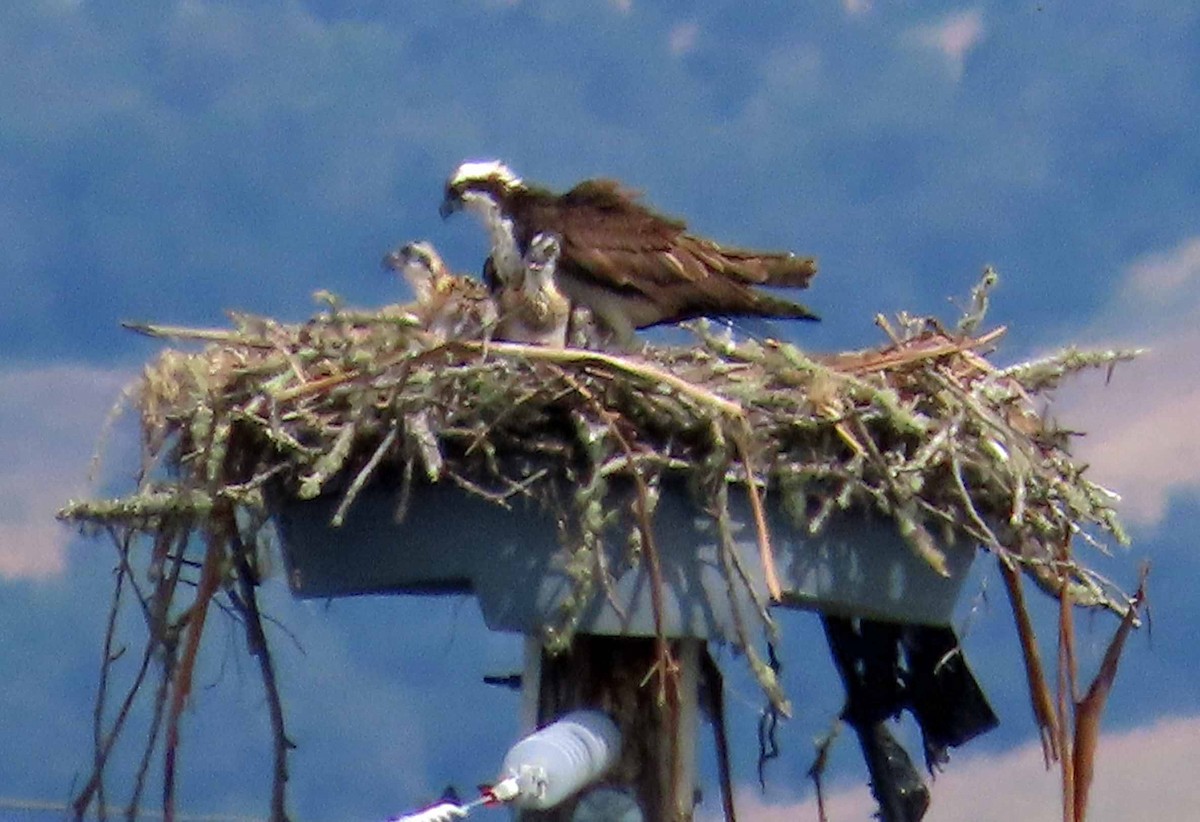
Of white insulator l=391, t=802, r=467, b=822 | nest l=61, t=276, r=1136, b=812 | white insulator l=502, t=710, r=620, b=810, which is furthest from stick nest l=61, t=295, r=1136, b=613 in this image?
white insulator l=391, t=802, r=467, b=822

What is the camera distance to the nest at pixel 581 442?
3051 millimetres

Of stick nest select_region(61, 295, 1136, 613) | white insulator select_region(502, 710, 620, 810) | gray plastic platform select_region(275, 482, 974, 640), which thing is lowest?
white insulator select_region(502, 710, 620, 810)

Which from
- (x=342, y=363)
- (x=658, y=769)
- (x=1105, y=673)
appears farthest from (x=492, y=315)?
(x=1105, y=673)

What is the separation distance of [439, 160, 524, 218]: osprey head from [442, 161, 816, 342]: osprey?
0.12 meters

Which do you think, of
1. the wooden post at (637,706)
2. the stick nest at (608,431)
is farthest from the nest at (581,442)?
the wooden post at (637,706)

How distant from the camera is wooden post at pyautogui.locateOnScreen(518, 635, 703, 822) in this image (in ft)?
10.7

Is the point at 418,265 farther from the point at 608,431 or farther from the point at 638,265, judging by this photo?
the point at 608,431

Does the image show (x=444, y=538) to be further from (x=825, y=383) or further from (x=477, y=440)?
(x=825, y=383)

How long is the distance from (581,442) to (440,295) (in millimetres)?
1096

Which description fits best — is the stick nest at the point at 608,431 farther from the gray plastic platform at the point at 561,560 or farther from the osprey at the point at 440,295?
the osprey at the point at 440,295

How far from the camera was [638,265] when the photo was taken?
146 inches

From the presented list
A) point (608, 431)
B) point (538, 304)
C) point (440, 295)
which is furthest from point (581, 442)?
point (440, 295)

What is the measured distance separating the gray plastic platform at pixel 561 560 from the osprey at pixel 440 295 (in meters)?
0.35

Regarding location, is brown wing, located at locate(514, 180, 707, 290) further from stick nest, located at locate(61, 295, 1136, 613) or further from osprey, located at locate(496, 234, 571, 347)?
stick nest, located at locate(61, 295, 1136, 613)
